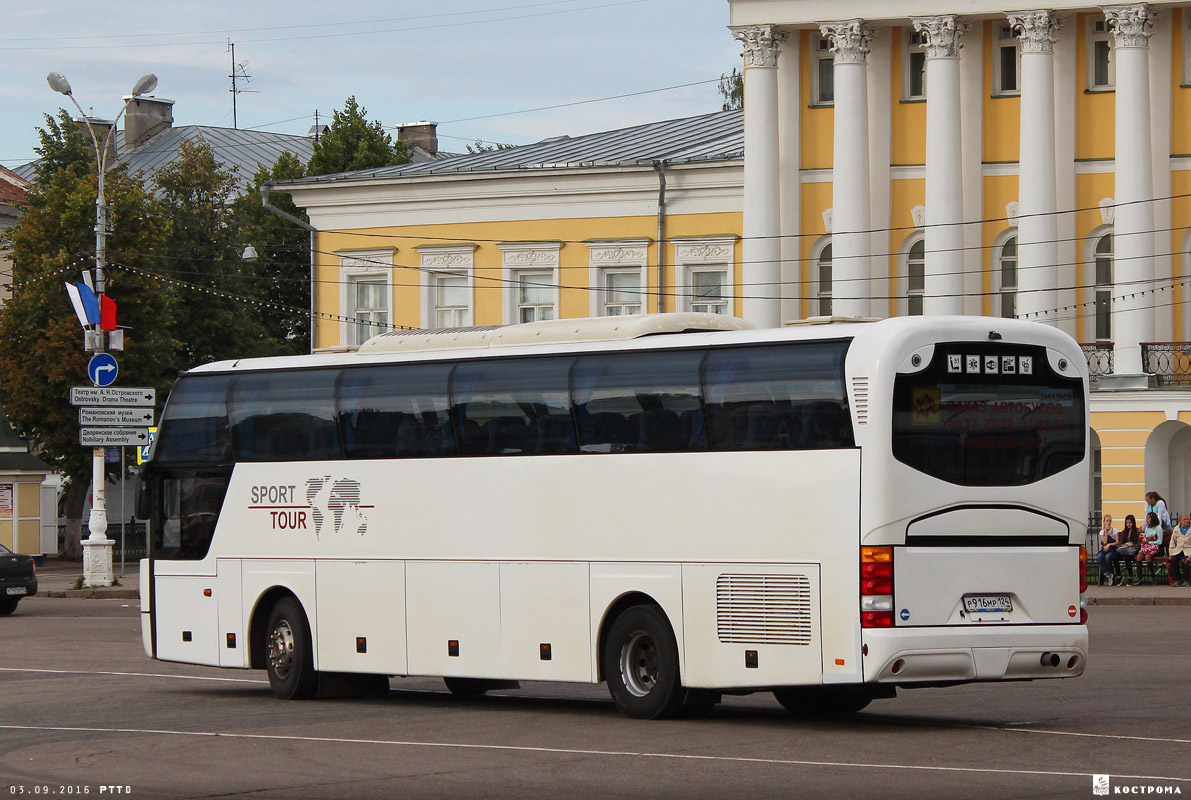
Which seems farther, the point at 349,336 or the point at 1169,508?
the point at 349,336

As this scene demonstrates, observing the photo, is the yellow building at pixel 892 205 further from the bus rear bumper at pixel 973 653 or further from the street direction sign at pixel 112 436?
the bus rear bumper at pixel 973 653

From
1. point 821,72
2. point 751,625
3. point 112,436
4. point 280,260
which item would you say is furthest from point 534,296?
point 751,625

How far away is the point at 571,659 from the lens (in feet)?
50.4

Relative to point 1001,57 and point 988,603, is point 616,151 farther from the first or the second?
point 988,603

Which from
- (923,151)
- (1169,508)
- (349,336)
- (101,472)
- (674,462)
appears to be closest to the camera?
(674,462)

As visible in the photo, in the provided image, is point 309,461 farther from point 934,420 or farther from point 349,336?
point 349,336

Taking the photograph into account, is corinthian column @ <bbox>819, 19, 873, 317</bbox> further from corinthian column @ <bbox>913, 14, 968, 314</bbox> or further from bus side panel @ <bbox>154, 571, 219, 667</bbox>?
bus side panel @ <bbox>154, 571, 219, 667</bbox>

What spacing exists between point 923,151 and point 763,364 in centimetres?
3177

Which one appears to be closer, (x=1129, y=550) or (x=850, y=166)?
(x=1129, y=550)

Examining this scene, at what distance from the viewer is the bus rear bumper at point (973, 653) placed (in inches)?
526

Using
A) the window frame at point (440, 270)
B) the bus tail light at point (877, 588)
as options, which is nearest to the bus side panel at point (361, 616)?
the bus tail light at point (877, 588)

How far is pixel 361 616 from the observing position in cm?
1700

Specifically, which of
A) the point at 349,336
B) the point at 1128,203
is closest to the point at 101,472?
the point at 349,336

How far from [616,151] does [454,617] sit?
34381 mm
